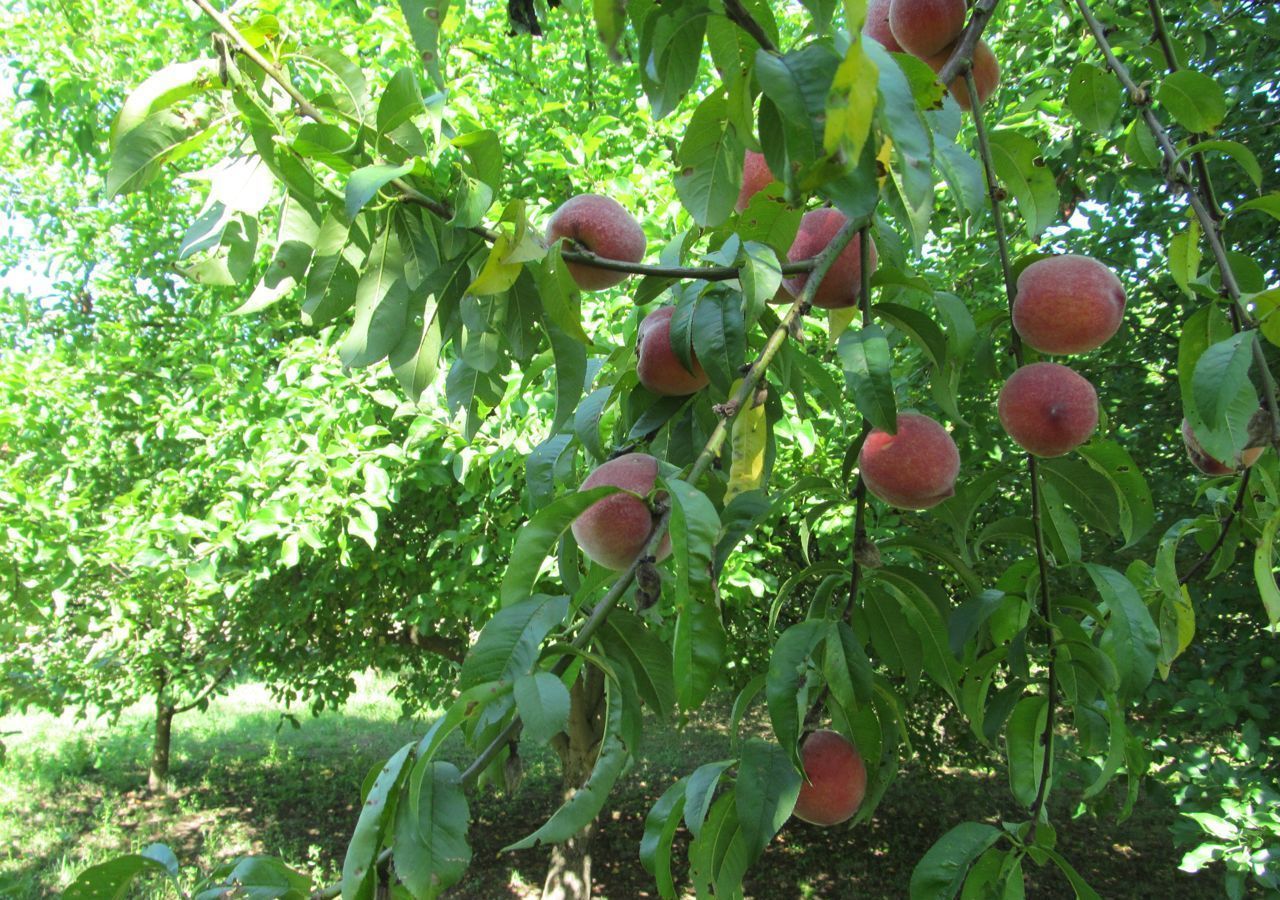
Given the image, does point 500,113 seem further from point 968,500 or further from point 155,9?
point 968,500

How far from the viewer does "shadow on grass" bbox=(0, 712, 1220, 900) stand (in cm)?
574

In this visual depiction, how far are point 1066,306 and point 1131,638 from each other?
1.35ft

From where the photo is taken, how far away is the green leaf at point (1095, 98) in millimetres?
1329

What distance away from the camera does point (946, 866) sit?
957mm

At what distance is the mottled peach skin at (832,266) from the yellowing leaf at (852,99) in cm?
53

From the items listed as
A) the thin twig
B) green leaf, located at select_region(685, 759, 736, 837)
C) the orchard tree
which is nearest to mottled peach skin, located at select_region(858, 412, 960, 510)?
the orchard tree

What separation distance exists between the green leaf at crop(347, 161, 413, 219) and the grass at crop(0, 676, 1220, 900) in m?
4.95

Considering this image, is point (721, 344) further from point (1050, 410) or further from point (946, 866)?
point (946, 866)

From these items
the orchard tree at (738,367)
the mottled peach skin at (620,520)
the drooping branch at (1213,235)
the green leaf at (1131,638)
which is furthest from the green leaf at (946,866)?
the drooping branch at (1213,235)

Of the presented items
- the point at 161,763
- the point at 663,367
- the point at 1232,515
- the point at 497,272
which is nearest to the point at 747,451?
the point at 663,367

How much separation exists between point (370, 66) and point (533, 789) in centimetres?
604

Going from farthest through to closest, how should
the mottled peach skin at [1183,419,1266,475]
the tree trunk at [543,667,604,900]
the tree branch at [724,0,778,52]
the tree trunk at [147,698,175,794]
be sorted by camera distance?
the tree trunk at [147,698,175,794], the tree trunk at [543,667,604,900], the mottled peach skin at [1183,419,1266,475], the tree branch at [724,0,778,52]

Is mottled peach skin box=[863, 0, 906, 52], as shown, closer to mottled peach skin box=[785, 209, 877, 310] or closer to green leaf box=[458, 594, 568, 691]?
mottled peach skin box=[785, 209, 877, 310]

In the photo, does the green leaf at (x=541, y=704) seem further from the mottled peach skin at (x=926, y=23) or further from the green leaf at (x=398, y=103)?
the mottled peach skin at (x=926, y=23)
